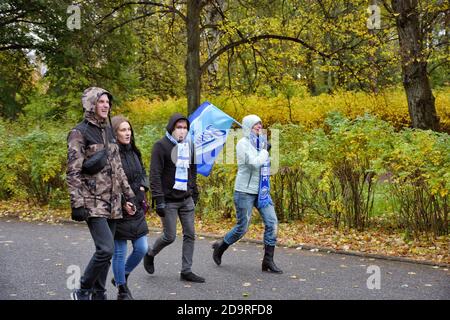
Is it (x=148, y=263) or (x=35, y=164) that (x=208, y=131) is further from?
(x=35, y=164)

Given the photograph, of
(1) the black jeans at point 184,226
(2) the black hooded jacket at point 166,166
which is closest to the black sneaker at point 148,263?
(1) the black jeans at point 184,226

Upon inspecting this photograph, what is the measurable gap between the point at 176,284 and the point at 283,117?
14391mm

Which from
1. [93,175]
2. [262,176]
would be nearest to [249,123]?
[262,176]

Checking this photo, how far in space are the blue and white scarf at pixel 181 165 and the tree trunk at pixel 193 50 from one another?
9.67m

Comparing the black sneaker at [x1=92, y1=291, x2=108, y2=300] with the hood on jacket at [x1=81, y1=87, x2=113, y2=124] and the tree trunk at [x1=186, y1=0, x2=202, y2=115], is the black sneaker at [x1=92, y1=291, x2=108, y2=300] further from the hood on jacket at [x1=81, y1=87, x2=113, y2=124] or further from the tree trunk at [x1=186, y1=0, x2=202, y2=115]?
the tree trunk at [x1=186, y1=0, x2=202, y2=115]

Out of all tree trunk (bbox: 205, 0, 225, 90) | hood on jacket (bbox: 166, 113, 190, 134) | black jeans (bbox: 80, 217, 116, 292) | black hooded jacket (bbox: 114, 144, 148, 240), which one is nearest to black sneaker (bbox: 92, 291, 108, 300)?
black jeans (bbox: 80, 217, 116, 292)

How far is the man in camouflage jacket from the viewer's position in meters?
4.78

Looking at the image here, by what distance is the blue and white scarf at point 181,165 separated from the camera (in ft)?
20.3

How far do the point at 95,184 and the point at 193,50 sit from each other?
37.0ft

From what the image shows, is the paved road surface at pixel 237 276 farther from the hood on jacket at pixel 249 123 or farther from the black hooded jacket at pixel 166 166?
the hood on jacket at pixel 249 123

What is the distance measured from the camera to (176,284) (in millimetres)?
6215

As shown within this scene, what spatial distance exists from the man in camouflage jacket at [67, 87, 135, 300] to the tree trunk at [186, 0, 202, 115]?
10757mm
